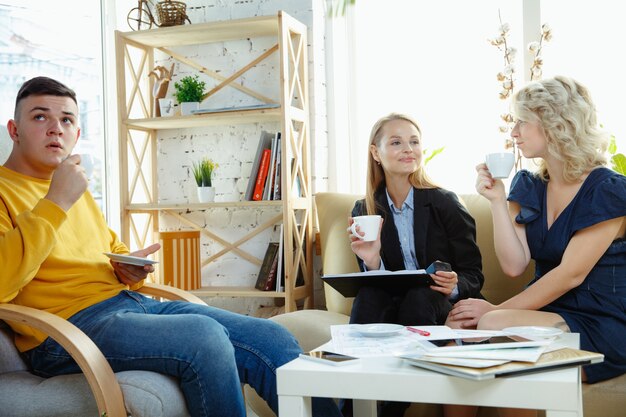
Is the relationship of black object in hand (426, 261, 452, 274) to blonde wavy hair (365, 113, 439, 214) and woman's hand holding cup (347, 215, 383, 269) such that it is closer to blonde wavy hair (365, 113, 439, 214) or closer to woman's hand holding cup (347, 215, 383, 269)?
woman's hand holding cup (347, 215, 383, 269)

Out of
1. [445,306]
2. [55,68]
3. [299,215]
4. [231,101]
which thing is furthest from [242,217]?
[445,306]

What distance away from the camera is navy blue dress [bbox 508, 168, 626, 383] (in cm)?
218

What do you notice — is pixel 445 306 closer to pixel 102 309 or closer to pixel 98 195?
pixel 102 309

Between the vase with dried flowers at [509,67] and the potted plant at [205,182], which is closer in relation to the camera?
the vase with dried flowers at [509,67]

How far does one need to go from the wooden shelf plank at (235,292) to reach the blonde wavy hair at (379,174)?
2.51ft

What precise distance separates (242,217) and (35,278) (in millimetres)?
1789

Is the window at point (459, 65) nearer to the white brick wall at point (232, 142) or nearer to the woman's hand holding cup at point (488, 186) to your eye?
the white brick wall at point (232, 142)

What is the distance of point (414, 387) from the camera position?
4.76ft

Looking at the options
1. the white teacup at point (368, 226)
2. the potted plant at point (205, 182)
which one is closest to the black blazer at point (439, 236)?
the white teacup at point (368, 226)

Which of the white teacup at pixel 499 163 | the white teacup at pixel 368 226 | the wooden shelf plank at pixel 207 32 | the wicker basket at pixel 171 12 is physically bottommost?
the white teacup at pixel 368 226

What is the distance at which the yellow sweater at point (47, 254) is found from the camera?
75.5 inches

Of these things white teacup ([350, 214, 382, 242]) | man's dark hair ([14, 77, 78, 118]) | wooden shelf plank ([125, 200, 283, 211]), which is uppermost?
man's dark hair ([14, 77, 78, 118])

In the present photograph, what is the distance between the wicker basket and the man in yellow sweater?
4.94ft

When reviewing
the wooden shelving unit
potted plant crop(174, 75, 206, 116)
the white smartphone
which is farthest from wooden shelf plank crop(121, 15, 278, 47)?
the white smartphone
